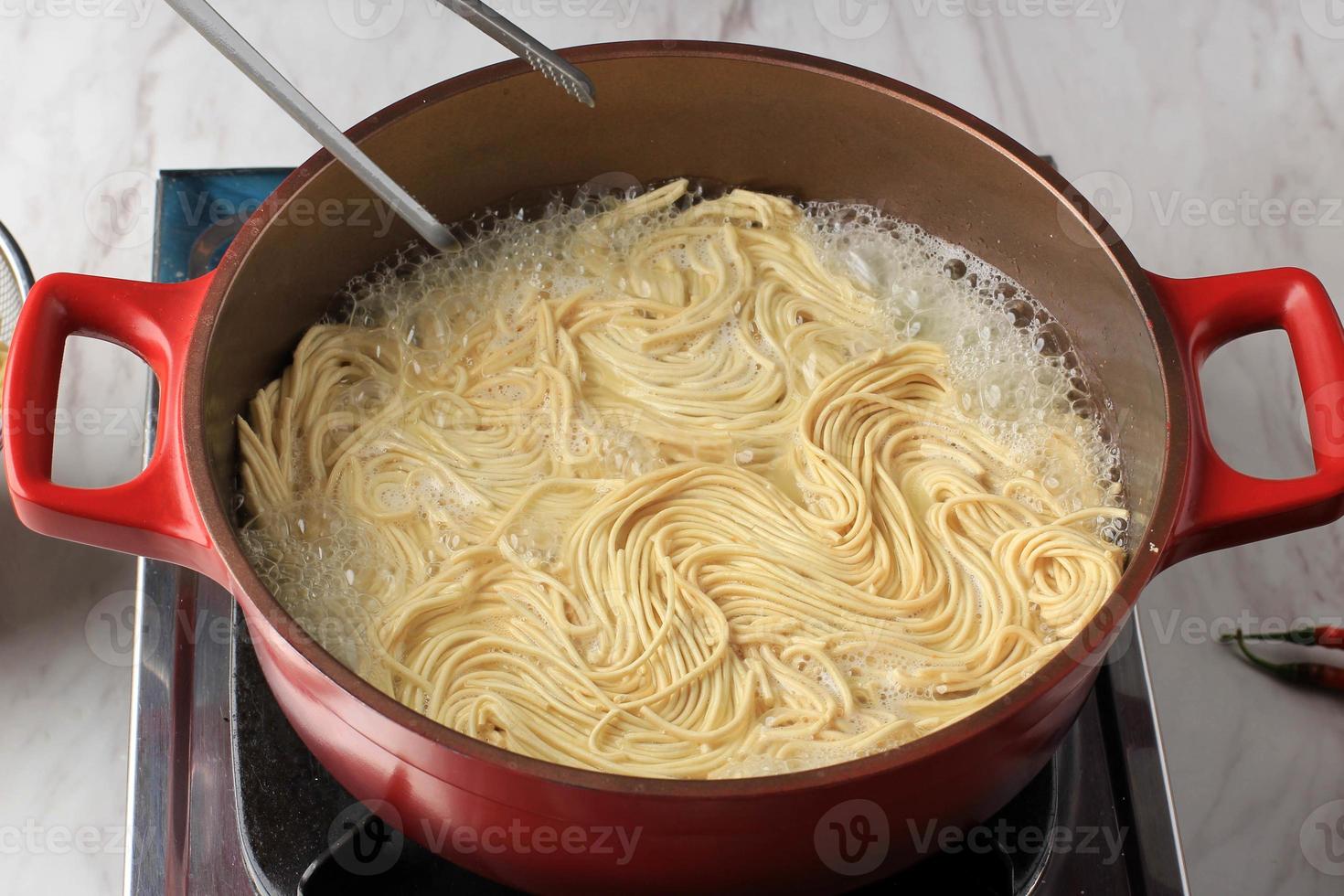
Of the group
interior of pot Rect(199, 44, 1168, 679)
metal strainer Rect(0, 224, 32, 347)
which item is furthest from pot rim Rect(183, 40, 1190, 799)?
metal strainer Rect(0, 224, 32, 347)

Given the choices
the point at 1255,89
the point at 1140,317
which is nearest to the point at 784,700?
the point at 1140,317

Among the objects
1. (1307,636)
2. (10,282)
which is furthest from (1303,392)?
(10,282)

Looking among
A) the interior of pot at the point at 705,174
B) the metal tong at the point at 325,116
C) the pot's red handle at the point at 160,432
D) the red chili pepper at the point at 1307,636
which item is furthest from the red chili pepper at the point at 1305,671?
the pot's red handle at the point at 160,432

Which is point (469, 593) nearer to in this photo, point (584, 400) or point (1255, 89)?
point (584, 400)

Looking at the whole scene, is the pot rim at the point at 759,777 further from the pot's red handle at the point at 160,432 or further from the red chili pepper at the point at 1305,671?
the red chili pepper at the point at 1305,671

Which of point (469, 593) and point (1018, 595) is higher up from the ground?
point (1018, 595)

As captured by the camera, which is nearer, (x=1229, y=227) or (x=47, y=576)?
(x=47, y=576)
